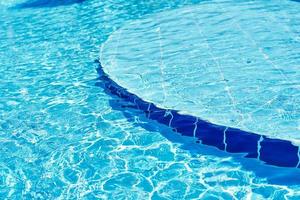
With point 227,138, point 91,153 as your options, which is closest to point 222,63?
point 227,138

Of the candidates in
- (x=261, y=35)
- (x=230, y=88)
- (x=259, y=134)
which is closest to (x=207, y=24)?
(x=261, y=35)

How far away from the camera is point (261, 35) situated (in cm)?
851

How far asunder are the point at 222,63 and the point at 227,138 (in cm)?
220

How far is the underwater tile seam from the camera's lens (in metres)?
5.18

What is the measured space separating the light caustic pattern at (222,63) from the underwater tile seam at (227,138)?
9cm

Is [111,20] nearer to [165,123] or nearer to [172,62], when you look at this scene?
[172,62]

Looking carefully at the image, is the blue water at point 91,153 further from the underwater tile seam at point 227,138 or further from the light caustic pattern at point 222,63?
the light caustic pattern at point 222,63

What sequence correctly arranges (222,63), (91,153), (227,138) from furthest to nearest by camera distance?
(222,63) < (91,153) < (227,138)

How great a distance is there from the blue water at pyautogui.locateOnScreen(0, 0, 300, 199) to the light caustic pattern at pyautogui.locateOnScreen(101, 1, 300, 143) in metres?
0.53

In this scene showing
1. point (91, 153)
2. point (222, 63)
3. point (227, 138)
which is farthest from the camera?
point (222, 63)

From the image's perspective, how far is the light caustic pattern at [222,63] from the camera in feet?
19.3

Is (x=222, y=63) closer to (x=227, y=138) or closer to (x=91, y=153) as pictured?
A: (x=227, y=138)

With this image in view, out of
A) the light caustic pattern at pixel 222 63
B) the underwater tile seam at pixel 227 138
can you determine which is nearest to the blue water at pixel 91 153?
the underwater tile seam at pixel 227 138

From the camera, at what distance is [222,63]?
7.43 metres
